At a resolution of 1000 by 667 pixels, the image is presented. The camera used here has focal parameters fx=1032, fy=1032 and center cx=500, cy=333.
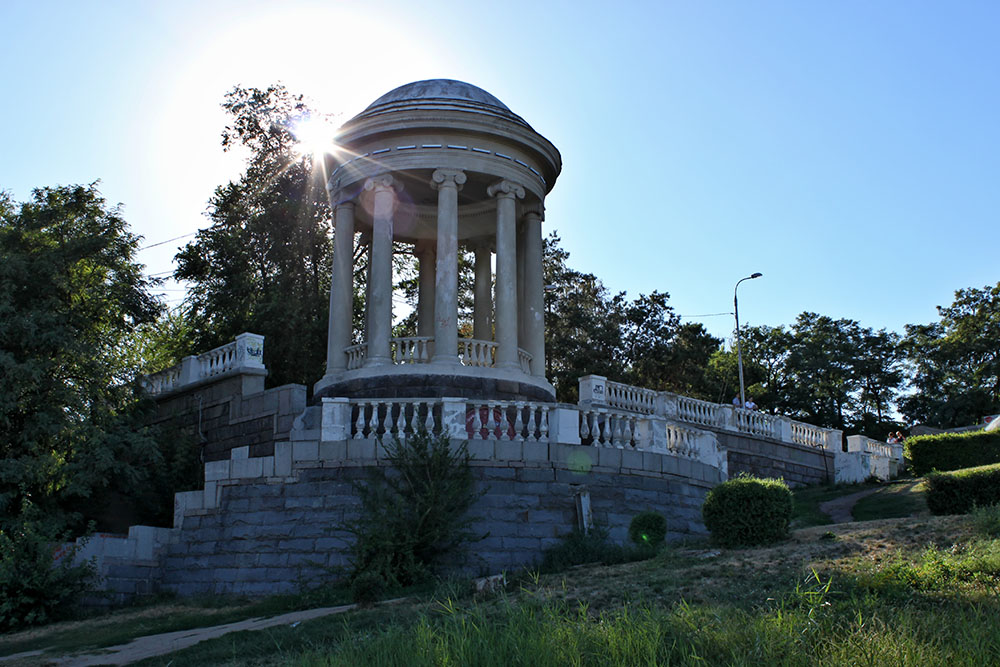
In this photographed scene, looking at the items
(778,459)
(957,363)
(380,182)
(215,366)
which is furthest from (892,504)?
(957,363)

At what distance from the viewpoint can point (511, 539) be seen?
1748 centimetres

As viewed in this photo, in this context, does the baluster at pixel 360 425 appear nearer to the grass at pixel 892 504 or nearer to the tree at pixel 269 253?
the grass at pixel 892 504

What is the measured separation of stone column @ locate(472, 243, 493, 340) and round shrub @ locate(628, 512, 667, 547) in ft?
43.3

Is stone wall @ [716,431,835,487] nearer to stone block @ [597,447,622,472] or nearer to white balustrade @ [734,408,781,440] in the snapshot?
white balustrade @ [734,408,781,440]

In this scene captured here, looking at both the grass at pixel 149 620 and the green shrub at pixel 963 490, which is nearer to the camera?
the grass at pixel 149 620

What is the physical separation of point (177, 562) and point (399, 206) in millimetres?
13206

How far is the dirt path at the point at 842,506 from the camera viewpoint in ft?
64.8

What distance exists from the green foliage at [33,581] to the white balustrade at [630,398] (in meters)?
14.5

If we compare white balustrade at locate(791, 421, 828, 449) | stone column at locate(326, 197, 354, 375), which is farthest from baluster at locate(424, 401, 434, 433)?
white balustrade at locate(791, 421, 828, 449)

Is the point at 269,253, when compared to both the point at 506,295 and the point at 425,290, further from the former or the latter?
the point at 506,295

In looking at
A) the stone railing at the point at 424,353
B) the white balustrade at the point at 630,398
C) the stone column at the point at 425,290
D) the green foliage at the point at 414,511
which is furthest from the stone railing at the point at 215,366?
the white balustrade at the point at 630,398

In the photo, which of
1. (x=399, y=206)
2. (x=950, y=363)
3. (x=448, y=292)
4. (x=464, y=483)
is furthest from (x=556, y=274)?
(x=464, y=483)

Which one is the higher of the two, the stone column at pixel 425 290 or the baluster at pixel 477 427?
the stone column at pixel 425 290

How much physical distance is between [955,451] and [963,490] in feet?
32.4
